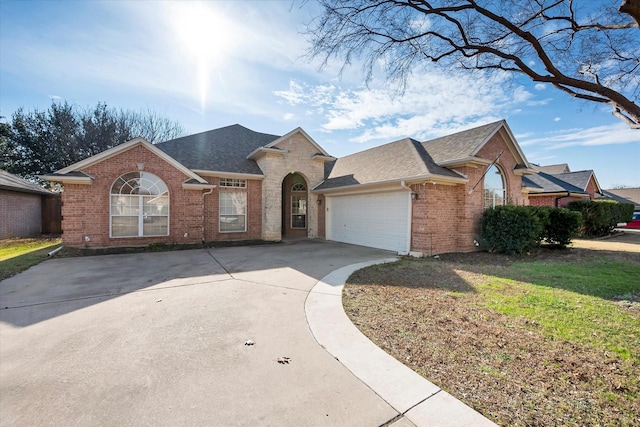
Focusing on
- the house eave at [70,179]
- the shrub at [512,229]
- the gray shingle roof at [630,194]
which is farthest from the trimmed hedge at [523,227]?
the gray shingle roof at [630,194]

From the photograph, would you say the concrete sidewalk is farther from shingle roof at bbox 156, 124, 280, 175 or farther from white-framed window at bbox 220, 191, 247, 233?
shingle roof at bbox 156, 124, 280, 175

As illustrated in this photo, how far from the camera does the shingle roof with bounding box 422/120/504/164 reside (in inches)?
450

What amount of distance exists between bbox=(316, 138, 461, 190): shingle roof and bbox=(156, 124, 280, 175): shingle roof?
4.79 metres

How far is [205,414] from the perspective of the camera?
2385 mm

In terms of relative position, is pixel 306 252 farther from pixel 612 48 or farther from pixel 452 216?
pixel 612 48

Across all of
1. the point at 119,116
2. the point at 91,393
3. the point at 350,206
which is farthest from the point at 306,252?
the point at 119,116

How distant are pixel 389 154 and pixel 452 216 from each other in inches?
177

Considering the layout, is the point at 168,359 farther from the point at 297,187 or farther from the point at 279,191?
the point at 297,187

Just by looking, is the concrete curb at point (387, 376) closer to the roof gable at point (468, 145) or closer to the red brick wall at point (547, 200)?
the roof gable at point (468, 145)

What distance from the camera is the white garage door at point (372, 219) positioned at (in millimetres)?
11328

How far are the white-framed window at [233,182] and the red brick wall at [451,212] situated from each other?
8.81 meters

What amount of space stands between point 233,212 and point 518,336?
13057mm

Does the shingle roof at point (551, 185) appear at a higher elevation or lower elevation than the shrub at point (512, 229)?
higher

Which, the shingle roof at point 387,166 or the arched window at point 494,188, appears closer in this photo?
the shingle roof at point 387,166
